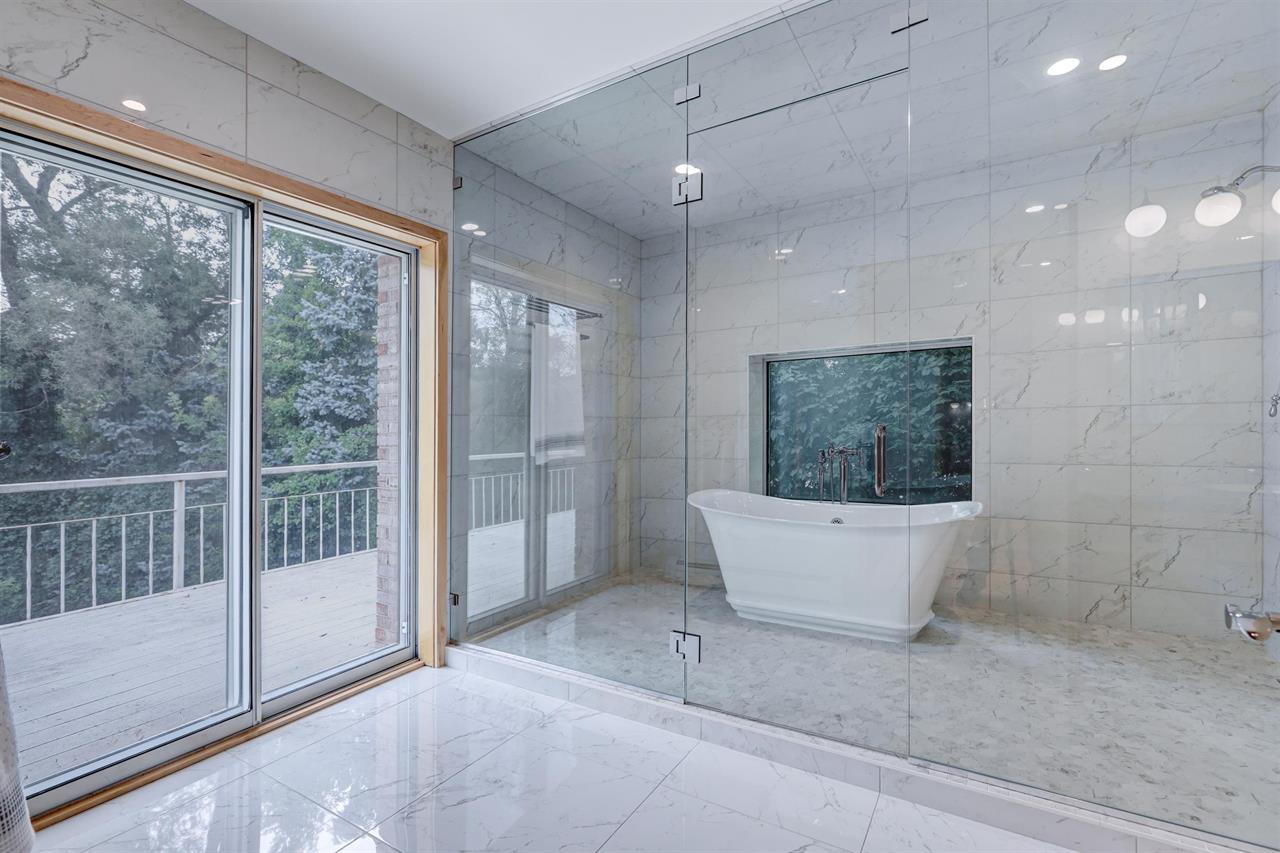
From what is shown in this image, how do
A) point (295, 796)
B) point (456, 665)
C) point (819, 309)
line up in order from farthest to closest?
→ point (456, 665) < point (819, 309) < point (295, 796)

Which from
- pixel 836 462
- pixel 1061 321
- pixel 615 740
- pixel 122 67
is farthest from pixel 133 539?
pixel 1061 321

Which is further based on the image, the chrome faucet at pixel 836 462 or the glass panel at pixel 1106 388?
the chrome faucet at pixel 836 462

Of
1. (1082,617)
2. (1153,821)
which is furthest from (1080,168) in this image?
(1153,821)

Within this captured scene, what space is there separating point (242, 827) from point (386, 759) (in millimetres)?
463

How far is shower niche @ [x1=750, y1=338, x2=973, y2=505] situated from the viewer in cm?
192

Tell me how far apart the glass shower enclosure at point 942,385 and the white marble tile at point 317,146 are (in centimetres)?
75

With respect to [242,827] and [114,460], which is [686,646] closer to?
[242,827]

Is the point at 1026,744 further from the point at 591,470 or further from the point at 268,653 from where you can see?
the point at 268,653

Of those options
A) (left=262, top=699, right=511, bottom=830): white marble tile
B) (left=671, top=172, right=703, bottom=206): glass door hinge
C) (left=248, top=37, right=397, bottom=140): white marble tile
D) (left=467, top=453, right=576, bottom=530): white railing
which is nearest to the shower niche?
(left=671, top=172, right=703, bottom=206): glass door hinge

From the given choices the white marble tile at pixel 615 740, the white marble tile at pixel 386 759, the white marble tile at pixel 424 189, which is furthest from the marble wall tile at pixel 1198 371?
the white marble tile at pixel 424 189

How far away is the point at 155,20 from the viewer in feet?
6.57

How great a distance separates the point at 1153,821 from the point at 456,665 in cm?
272

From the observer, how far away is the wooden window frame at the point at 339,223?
6.00 feet

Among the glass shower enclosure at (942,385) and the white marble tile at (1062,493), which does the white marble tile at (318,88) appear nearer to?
the glass shower enclosure at (942,385)
